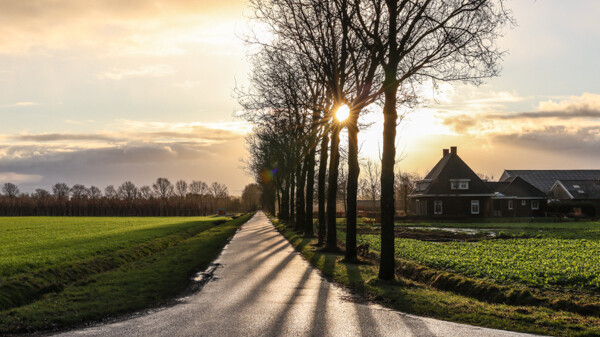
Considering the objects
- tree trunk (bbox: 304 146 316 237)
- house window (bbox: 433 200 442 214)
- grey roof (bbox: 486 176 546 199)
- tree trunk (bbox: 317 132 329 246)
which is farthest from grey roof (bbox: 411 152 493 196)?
tree trunk (bbox: 317 132 329 246)

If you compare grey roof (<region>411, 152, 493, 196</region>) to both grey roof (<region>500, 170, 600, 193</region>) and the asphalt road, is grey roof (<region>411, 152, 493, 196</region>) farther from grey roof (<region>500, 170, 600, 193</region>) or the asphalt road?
the asphalt road

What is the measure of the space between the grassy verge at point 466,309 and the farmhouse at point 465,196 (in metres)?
57.5

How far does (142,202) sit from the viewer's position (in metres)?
138

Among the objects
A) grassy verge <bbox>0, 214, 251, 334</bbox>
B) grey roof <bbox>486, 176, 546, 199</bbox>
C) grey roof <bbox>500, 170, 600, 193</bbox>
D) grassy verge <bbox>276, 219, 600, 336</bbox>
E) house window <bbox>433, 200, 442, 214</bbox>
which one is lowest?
grassy verge <bbox>0, 214, 251, 334</bbox>

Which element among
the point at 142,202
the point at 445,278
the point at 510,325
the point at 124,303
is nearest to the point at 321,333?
the point at 510,325

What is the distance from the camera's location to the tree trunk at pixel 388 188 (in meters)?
16.1

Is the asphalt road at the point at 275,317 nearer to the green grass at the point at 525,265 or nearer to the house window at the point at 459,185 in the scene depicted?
the green grass at the point at 525,265

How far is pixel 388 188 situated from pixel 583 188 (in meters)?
86.3

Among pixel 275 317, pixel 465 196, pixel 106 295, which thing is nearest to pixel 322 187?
pixel 106 295

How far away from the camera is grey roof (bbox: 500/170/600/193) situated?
315 ft

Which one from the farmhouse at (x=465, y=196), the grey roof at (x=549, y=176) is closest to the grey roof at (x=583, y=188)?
the grey roof at (x=549, y=176)

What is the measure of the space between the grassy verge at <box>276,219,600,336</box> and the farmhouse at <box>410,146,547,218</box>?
57541 mm

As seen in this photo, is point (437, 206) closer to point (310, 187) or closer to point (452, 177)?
point (452, 177)

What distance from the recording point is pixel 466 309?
11773mm
